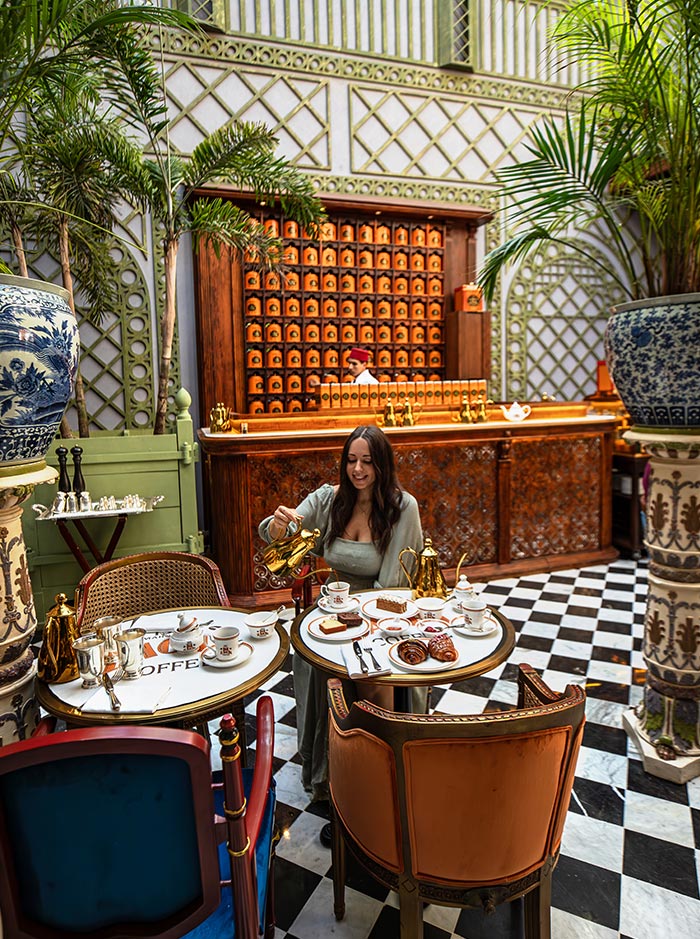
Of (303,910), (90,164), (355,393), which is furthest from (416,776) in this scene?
(90,164)

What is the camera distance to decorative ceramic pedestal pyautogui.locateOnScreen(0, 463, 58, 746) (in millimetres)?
1578

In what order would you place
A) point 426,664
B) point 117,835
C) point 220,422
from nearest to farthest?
point 117,835, point 426,664, point 220,422

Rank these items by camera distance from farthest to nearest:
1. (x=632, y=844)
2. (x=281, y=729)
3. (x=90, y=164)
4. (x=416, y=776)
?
(x=90, y=164) → (x=281, y=729) → (x=632, y=844) → (x=416, y=776)

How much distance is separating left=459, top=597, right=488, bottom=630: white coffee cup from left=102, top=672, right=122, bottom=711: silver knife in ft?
3.49

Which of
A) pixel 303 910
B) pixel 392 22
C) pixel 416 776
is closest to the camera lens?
pixel 416 776

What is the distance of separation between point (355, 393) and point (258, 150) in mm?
1931

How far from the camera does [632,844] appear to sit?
2016mm

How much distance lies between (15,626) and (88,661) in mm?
210

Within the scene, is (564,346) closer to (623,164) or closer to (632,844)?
(623,164)

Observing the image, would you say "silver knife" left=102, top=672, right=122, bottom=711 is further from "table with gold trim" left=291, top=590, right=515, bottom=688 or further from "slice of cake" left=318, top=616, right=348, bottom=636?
"slice of cake" left=318, top=616, right=348, bottom=636

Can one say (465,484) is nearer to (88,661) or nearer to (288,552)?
(288,552)

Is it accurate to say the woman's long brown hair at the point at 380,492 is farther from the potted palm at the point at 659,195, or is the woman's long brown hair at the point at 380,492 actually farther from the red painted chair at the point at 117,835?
the red painted chair at the point at 117,835

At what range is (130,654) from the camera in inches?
65.1

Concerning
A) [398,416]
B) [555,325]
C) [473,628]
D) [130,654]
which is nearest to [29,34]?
[130,654]
